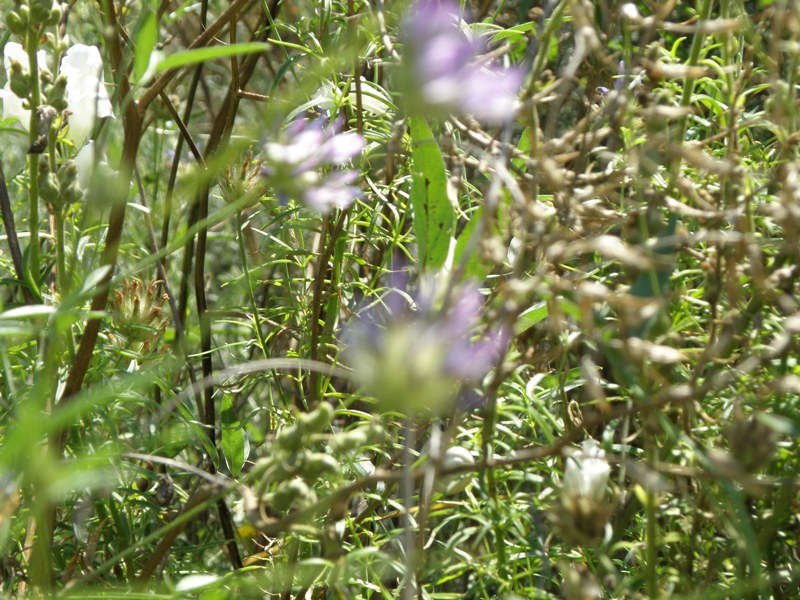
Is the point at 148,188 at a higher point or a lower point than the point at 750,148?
lower

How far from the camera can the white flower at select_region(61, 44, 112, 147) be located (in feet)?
1.90

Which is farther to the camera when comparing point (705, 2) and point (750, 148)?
point (750, 148)

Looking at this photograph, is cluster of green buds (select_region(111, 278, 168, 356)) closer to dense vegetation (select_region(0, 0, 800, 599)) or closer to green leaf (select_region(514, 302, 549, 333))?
dense vegetation (select_region(0, 0, 800, 599))

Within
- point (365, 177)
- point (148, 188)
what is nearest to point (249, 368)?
point (365, 177)

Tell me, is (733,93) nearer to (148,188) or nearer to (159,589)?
(159,589)

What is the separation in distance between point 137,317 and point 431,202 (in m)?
0.28

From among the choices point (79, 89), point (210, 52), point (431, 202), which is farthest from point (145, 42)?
point (79, 89)

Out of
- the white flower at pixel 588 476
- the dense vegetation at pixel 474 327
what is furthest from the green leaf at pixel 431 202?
the white flower at pixel 588 476

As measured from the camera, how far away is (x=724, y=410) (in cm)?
44

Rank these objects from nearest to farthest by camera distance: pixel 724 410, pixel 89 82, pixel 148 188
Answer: pixel 724 410, pixel 89 82, pixel 148 188

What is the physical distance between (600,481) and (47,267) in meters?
0.46

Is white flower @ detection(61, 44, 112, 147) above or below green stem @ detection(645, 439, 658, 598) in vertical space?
above

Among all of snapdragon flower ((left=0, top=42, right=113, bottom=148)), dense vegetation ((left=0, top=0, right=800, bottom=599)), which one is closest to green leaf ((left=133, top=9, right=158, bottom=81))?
dense vegetation ((left=0, top=0, right=800, bottom=599))

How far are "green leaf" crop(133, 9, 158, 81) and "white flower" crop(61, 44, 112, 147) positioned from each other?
0.74 ft
